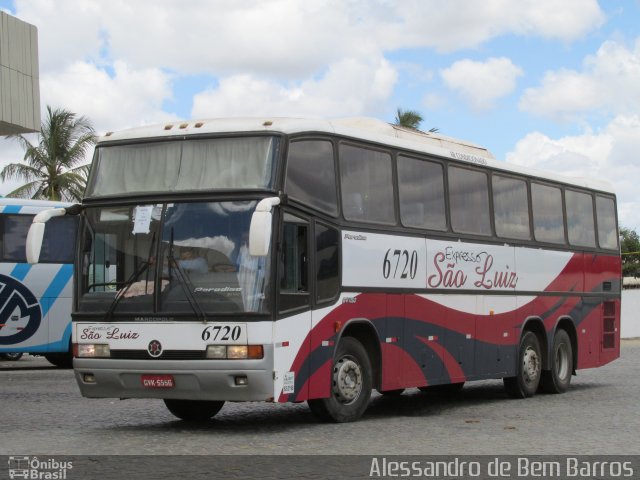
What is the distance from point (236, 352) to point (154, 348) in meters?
A: 0.96

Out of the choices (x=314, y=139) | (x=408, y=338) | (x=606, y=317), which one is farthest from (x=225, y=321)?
(x=606, y=317)

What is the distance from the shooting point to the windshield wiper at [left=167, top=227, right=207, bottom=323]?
12.2 metres

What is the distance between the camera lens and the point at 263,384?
1203 cm

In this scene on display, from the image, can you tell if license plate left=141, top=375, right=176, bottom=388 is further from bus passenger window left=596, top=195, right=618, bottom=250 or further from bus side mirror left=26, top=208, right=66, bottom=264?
bus passenger window left=596, top=195, right=618, bottom=250

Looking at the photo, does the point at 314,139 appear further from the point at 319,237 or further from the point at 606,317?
the point at 606,317

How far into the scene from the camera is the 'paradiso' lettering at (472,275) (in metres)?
15.6

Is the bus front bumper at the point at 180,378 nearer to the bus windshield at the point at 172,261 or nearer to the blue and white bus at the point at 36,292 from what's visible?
the bus windshield at the point at 172,261

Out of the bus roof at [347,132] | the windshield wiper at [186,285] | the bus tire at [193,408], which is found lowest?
the bus tire at [193,408]

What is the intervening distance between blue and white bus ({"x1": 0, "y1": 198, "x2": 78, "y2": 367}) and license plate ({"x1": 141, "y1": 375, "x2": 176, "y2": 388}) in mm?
13578

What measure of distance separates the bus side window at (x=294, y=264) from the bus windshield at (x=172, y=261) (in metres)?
0.37

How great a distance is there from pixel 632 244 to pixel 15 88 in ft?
238

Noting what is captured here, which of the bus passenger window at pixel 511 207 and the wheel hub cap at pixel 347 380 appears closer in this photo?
the wheel hub cap at pixel 347 380

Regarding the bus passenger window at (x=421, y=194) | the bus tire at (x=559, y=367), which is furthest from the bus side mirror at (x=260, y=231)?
the bus tire at (x=559, y=367)

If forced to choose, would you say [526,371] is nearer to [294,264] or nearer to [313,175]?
[313,175]
